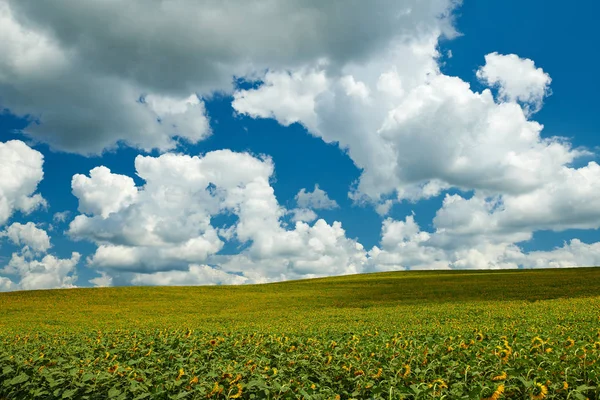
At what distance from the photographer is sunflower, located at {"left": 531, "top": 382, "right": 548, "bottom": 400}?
20.2ft

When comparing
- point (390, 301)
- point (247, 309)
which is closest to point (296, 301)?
point (247, 309)

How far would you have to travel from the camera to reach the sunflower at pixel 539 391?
6.17m

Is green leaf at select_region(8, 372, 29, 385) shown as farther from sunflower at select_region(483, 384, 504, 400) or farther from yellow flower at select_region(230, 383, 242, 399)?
sunflower at select_region(483, 384, 504, 400)

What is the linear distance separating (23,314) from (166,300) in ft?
50.4

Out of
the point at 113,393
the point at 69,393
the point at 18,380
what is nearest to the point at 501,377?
the point at 113,393

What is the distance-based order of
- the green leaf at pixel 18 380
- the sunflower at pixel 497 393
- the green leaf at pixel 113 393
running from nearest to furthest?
the sunflower at pixel 497 393
the green leaf at pixel 113 393
the green leaf at pixel 18 380

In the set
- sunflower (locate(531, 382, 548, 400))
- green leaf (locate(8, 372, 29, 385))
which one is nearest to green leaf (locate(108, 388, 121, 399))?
green leaf (locate(8, 372, 29, 385))

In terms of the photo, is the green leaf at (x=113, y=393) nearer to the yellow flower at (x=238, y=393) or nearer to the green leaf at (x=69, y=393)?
the green leaf at (x=69, y=393)

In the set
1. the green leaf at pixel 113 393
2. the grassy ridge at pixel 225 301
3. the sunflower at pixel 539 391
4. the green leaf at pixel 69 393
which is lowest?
the grassy ridge at pixel 225 301

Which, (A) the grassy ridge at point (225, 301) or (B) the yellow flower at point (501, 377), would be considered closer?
(B) the yellow flower at point (501, 377)

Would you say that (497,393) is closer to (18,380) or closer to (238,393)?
(238,393)

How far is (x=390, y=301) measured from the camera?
154ft

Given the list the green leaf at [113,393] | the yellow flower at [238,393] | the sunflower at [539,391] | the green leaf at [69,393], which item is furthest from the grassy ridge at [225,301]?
the sunflower at [539,391]

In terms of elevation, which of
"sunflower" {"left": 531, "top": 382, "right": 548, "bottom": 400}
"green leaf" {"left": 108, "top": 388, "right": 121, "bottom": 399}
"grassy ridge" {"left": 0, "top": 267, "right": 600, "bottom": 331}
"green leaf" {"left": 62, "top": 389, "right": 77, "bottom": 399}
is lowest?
"grassy ridge" {"left": 0, "top": 267, "right": 600, "bottom": 331}
